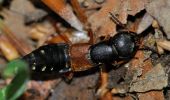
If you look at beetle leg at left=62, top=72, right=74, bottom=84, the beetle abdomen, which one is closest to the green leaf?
the beetle abdomen

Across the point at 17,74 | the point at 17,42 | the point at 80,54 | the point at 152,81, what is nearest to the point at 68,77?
the point at 80,54

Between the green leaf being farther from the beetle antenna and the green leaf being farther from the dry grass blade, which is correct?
the beetle antenna

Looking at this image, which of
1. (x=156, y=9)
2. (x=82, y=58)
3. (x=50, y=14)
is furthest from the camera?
(x=50, y=14)

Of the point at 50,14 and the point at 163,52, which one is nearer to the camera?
the point at 163,52

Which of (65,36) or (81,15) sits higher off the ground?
(81,15)

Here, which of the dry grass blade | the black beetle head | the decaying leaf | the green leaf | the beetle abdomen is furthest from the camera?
the dry grass blade

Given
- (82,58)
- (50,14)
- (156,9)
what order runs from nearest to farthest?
(156,9)
(82,58)
(50,14)

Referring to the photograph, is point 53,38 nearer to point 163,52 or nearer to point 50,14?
point 50,14

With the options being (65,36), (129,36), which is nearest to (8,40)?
(65,36)

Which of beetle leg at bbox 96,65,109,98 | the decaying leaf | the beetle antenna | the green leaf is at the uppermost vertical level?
the green leaf
